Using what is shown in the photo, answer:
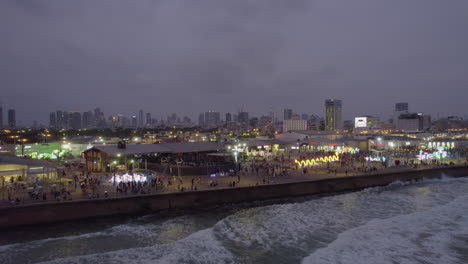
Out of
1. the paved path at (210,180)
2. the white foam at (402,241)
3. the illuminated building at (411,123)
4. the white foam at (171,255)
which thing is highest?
the illuminated building at (411,123)

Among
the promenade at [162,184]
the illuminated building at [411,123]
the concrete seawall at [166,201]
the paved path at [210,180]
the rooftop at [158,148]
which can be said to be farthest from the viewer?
the illuminated building at [411,123]

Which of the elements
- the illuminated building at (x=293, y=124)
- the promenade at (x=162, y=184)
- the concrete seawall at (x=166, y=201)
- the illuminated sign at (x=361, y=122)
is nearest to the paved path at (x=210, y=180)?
the promenade at (x=162, y=184)

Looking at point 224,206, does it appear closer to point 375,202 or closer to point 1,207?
point 375,202

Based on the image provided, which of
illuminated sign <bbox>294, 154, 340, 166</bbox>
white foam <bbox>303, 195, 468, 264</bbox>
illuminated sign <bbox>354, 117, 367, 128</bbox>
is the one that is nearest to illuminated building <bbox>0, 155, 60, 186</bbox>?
white foam <bbox>303, 195, 468, 264</bbox>

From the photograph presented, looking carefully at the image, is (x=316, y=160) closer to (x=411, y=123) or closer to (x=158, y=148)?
(x=158, y=148)

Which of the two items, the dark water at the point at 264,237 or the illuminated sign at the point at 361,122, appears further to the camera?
the illuminated sign at the point at 361,122

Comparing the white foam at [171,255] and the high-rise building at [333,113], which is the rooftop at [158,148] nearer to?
the white foam at [171,255]

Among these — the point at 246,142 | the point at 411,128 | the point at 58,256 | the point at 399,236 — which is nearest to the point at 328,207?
the point at 399,236

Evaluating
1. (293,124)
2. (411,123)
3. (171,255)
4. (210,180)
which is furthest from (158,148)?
(293,124)
